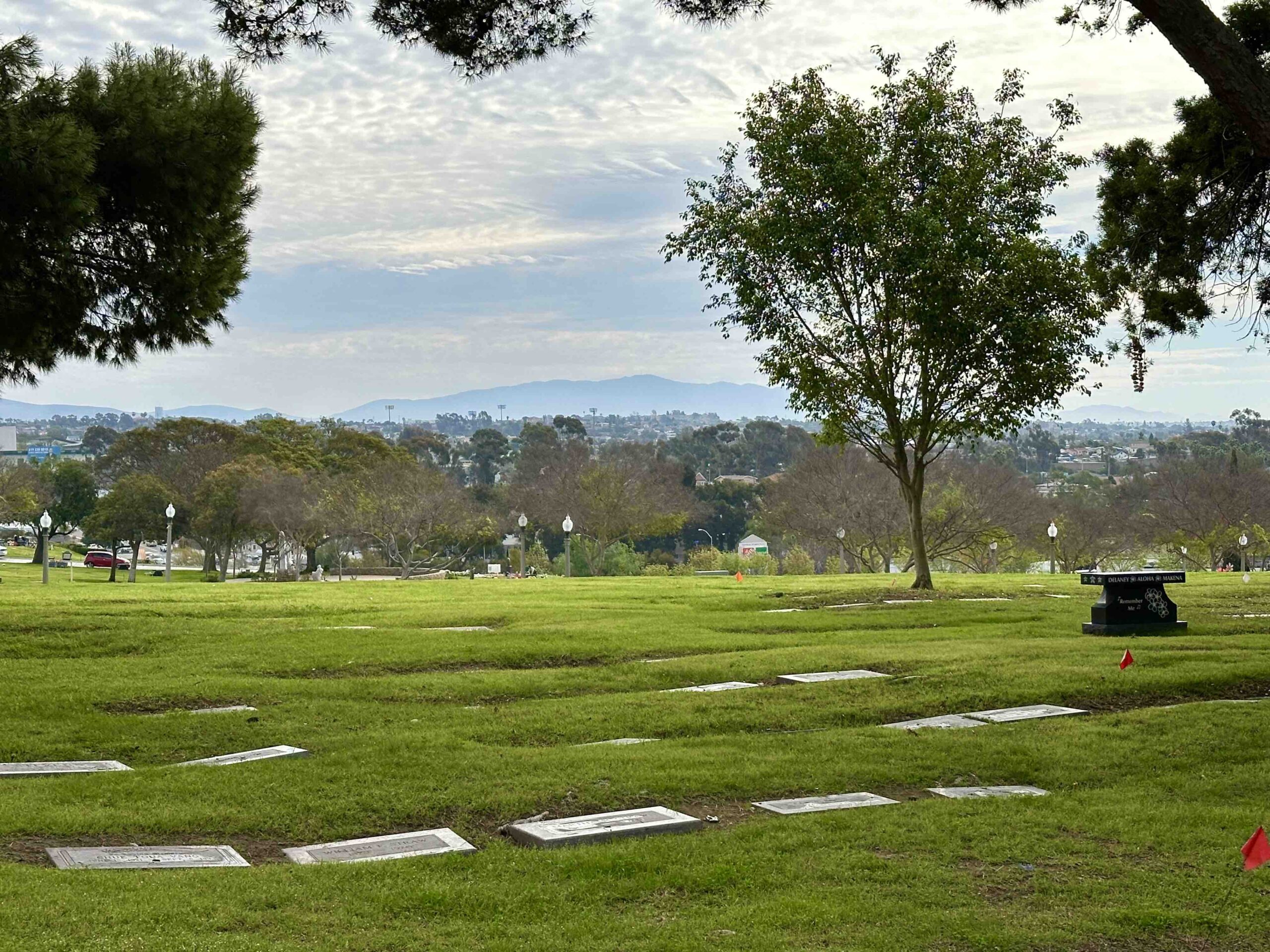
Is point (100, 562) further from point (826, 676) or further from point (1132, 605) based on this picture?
point (826, 676)

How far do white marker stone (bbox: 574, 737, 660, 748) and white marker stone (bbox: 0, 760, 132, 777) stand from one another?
3005 mm

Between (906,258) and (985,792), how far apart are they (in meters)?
14.0

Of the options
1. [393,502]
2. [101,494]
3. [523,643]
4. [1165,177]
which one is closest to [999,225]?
[1165,177]

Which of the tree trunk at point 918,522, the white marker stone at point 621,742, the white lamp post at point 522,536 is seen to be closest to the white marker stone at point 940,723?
the white marker stone at point 621,742

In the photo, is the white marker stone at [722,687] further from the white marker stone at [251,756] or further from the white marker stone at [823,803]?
the white marker stone at [823,803]

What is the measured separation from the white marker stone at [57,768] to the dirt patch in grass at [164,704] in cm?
191

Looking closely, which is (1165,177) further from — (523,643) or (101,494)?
(101,494)

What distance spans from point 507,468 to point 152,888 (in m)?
95.6


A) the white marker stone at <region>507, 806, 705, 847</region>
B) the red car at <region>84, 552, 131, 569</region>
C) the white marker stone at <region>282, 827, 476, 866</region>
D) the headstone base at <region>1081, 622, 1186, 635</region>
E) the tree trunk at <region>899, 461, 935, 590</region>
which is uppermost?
the tree trunk at <region>899, 461, 935, 590</region>

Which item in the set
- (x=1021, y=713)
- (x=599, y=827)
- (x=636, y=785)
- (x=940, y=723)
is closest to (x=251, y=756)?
(x=636, y=785)

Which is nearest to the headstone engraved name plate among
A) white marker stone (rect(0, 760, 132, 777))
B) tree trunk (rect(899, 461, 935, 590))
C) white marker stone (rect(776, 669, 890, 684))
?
white marker stone (rect(776, 669, 890, 684))

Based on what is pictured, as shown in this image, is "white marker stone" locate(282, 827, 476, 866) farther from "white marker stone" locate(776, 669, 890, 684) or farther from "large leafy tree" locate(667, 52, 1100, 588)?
"large leafy tree" locate(667, 52, 1100, 588)

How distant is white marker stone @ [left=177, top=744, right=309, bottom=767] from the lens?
796 centimetres

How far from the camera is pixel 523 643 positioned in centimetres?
1443
